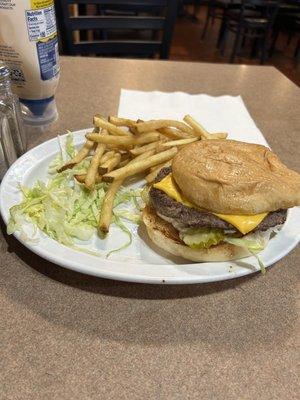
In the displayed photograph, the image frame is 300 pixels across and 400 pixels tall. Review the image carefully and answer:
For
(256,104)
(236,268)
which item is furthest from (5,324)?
(256,104)

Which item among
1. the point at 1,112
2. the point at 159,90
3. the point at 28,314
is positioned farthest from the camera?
the point at 159,90

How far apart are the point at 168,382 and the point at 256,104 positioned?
59.1 inches

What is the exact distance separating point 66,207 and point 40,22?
65cm

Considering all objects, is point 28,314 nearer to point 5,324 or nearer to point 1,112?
point 5,324

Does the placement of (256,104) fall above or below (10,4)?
below

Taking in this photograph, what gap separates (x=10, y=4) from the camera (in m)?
1.07

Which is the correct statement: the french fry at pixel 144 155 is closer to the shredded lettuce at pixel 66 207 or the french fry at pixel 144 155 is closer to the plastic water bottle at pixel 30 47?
the shredded lettuce at pixel 66 207

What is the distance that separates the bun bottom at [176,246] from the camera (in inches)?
33.2

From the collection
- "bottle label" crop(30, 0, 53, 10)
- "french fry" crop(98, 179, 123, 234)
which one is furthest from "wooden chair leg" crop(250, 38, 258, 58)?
"french fry" crop(98, 179, 123, 234)

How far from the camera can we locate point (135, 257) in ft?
3.05

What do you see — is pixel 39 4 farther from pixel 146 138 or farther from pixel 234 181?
pixel 234 181

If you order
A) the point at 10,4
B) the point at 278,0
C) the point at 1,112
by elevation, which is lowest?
the point at 278,0

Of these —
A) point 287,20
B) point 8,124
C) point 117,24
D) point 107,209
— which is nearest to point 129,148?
point 107,209

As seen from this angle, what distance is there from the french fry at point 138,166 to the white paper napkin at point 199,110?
0.46 metres
